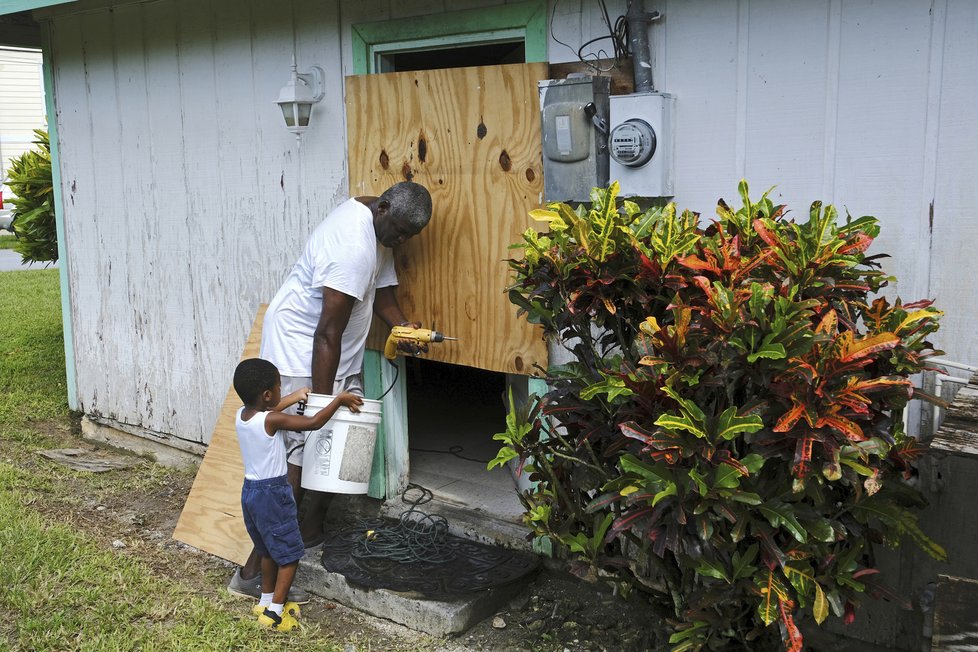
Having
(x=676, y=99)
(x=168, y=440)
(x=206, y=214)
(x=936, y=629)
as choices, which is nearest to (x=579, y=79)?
(x=676, y=99)

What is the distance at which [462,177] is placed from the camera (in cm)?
446

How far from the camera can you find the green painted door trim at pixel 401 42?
420cm

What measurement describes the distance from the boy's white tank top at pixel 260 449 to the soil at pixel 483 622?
0.74m

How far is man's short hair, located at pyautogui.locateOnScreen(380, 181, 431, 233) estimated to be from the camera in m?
4.38

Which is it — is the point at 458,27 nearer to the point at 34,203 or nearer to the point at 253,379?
the point at 253,379

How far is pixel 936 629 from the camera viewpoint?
8.81 ft

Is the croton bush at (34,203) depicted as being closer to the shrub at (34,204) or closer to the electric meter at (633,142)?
the shrub at (34,204)

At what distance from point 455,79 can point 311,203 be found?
126 centimetres

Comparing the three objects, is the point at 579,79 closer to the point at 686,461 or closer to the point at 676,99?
the point at 676,99

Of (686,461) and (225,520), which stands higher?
(686,461)

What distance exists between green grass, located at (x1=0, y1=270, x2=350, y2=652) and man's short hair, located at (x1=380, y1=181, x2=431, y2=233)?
6.16 ft

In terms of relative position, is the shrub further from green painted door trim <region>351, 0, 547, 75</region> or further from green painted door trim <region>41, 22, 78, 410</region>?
green painted door trim <region>351, 0, 547, 75</region>

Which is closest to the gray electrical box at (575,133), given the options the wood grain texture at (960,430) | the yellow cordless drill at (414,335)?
the yellow cordless drill at (414,335)

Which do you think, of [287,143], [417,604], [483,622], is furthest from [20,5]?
[483,622]
